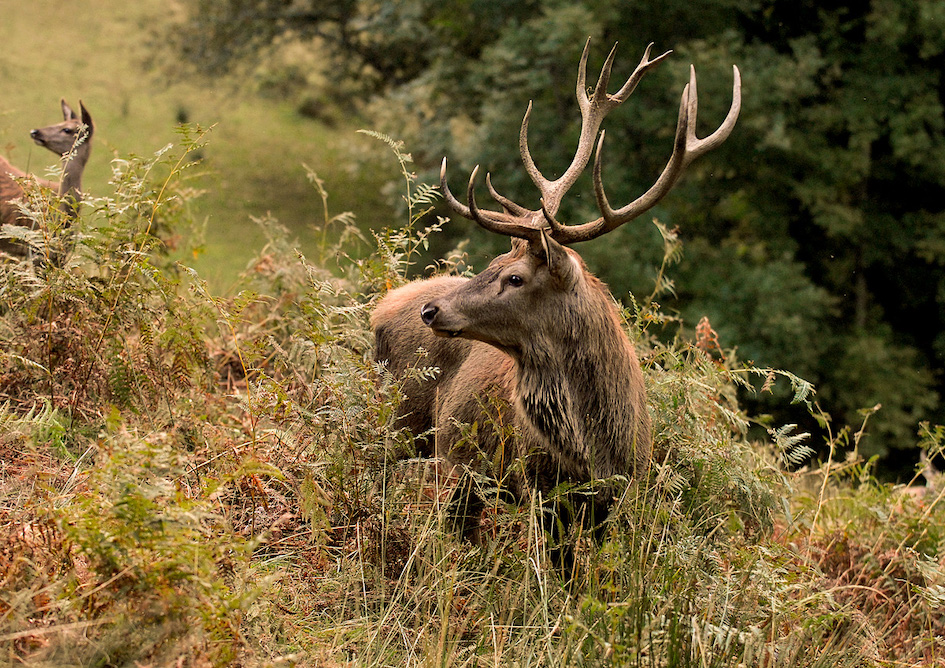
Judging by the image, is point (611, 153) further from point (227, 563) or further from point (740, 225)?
point (227, 563)

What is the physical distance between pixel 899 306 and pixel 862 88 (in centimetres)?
321

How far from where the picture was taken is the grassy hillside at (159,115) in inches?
547

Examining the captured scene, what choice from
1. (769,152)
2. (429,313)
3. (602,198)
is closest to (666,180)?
(602,198)

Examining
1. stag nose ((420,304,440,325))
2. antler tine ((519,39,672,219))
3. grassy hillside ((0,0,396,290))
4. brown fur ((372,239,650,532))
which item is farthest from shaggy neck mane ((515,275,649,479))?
grassy hillside ((0,0,396,290))

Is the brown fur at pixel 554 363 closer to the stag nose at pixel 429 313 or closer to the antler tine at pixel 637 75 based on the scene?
the stag nose at pixel 429 313

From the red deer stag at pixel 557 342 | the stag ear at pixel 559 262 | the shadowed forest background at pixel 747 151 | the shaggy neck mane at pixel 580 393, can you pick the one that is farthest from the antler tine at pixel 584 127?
the shadowed forest background at pixel 747 151

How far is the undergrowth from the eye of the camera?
279 centimetres

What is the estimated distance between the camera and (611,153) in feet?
38.8

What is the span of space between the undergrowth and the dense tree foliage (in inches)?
221

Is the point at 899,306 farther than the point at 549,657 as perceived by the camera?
Yes

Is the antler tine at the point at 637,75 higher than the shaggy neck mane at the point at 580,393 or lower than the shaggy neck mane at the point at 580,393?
higher

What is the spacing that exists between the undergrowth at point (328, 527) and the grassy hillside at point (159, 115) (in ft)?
27.7

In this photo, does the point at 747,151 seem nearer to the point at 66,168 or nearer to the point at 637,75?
the point at 637,75

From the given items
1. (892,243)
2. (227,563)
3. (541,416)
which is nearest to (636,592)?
(541,416)
